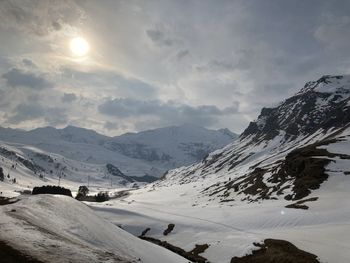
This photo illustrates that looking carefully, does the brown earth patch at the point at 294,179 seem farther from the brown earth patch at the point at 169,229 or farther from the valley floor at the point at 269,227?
the brown earth patch at the point at 169,229

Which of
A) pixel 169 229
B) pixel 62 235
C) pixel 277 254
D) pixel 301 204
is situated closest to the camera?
pixel 62 235

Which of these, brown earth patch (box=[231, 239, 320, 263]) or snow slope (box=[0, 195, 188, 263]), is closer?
snow slope (box=[0, 195, 188, 263])

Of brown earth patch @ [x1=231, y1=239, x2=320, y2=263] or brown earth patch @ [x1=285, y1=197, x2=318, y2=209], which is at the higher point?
brown earth patch @ [x1=285, y1=197, x2=318, y2=209]

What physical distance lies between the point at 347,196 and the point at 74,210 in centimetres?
6944

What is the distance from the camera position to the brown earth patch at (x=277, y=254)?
5403cm

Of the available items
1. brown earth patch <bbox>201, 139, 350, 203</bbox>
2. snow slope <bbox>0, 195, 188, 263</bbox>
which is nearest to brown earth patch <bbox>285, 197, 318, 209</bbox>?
brown earth patch <bbox>201, 139, 350, 203</bbox>

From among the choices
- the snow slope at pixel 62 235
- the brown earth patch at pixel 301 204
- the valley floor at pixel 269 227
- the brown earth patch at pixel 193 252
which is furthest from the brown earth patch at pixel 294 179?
the snow slope at pixel 62 235

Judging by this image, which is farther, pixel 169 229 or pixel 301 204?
pixel 301 204

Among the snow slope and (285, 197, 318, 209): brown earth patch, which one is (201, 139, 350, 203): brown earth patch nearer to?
(285, 197, 318, 209): brown earth patch

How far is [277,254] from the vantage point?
5719 centimetres

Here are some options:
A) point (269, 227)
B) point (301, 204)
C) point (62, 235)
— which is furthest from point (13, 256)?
point (301, 204)

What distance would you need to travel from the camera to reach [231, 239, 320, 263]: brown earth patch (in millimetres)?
54031

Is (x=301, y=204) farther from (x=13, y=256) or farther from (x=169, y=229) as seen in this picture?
(x=13, y=256)

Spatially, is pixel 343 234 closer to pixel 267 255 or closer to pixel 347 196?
pixel 267 255
